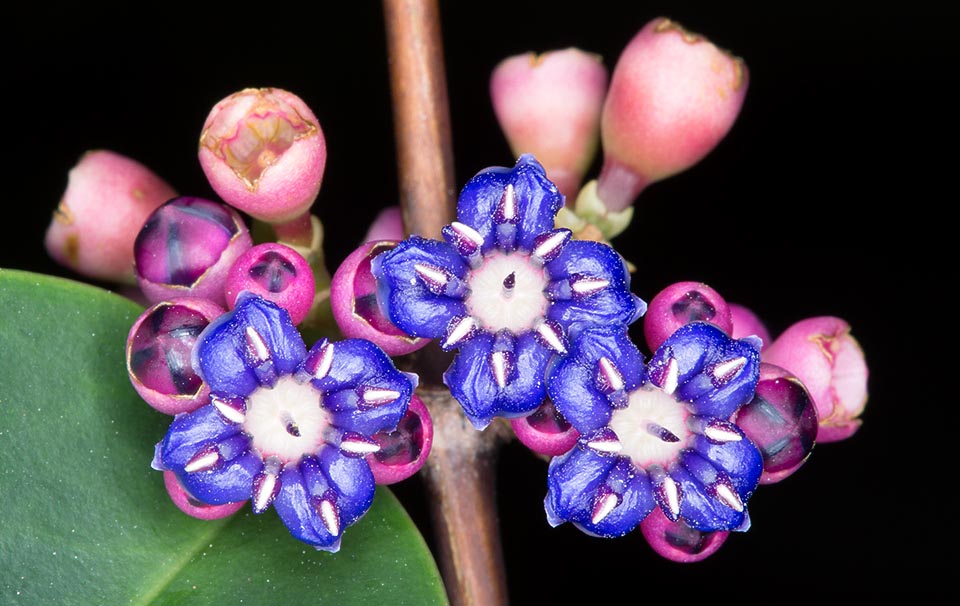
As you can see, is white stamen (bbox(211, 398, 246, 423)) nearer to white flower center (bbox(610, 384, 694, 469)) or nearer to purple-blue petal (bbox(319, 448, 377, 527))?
purple-blue petal (bbox(319, 448, 377, 527))

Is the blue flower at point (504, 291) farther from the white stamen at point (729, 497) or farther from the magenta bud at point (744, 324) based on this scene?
the magenta bud at point (744, 324)

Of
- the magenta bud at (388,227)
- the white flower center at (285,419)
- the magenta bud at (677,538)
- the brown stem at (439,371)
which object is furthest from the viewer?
the magenta bud at (388,227)

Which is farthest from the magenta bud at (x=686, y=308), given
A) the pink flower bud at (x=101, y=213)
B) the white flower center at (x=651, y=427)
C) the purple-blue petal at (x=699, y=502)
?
the pink flower bud at (x=101, y=213)

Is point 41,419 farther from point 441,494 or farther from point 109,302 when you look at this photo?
point 441,494

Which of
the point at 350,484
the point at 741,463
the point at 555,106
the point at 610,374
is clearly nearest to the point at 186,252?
the point at 350,484

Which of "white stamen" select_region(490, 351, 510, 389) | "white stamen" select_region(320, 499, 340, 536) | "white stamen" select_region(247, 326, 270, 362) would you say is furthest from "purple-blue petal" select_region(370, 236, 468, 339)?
"white stamen" select_region(320, 499, 340, 536)

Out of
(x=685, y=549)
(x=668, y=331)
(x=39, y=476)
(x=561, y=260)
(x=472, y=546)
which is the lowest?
(x=472, y=546)

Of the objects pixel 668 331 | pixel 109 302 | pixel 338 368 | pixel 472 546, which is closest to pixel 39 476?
pixel 109 302
